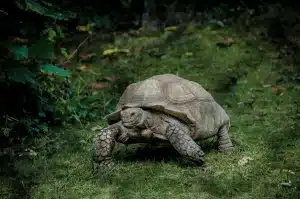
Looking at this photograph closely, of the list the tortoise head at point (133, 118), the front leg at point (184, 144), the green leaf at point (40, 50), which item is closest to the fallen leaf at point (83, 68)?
the green leaf at point (40, 50)

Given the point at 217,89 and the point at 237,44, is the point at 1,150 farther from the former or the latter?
the point at 237,44

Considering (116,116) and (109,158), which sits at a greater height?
(116,116)

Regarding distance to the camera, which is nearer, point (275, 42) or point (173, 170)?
point (173, 170)

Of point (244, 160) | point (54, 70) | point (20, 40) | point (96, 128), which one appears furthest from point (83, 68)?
point (244, 160)

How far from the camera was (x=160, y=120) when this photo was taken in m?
4.77

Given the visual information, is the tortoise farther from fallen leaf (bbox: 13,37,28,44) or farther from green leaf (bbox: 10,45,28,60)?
fallen leaf (bbox: 13,37,28,44)

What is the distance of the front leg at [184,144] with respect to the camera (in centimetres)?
453

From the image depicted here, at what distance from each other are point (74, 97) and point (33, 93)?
795mm

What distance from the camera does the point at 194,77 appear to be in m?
8.52

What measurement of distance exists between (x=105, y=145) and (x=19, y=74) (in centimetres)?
135

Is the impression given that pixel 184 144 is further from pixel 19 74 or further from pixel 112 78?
pixel 112 78

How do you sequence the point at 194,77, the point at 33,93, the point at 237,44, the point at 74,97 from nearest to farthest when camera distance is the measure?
the point at 33,93 → the point at 74,97 → the point at 194,77 → the point at 237,44

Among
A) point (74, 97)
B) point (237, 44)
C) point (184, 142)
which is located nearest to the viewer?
point (184, 142)

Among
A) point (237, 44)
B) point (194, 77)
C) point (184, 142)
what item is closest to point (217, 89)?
point (194, 77)
